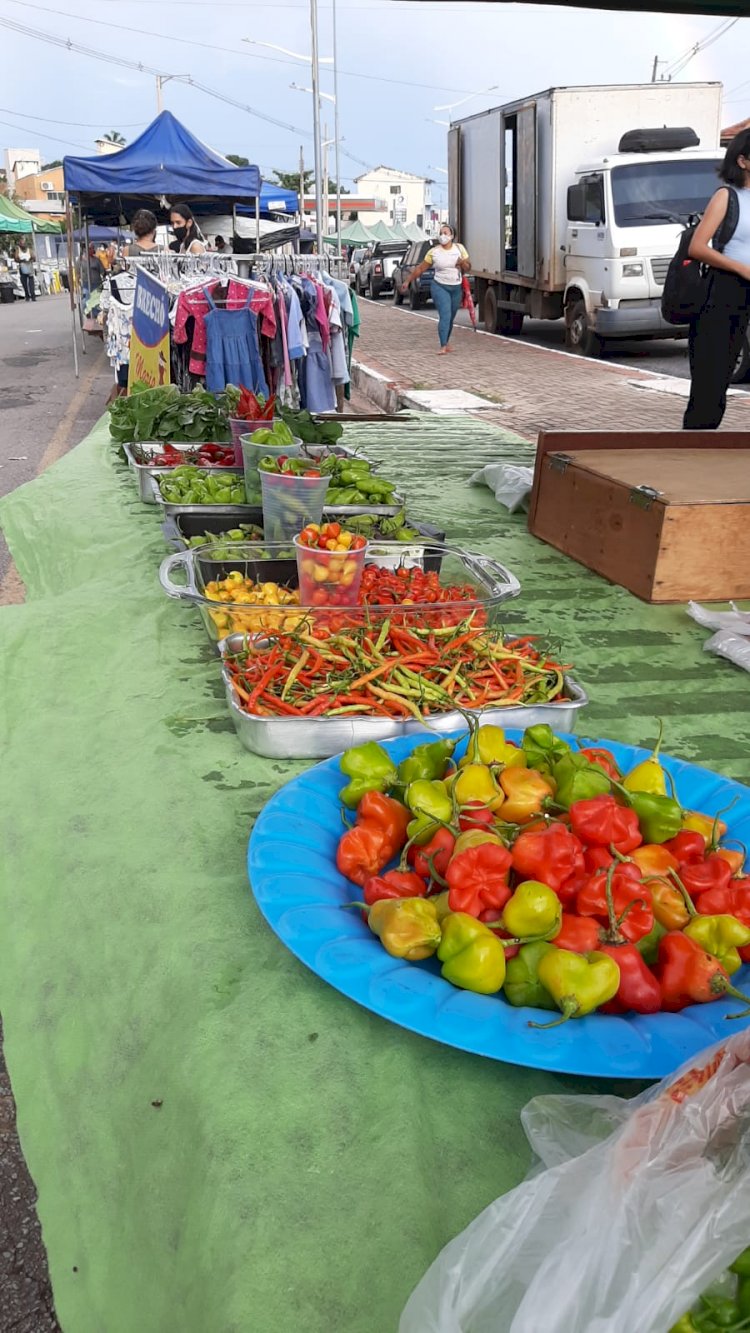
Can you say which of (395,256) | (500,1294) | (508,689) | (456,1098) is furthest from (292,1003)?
(395,256)

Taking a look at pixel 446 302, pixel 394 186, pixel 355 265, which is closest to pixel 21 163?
pixel 394 186

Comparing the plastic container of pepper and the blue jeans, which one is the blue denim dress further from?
the blue jeans

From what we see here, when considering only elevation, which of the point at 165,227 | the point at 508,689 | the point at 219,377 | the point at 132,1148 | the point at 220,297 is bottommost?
the point at 132,1148

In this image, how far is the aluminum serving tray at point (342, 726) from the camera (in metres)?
2.09

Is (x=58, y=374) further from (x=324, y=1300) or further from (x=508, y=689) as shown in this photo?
(x=324, y=1300)

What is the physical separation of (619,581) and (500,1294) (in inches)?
107

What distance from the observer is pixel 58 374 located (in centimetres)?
1653

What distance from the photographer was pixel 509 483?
4.51 metres

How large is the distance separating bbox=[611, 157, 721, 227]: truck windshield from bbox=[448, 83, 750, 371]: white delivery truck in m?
0.01

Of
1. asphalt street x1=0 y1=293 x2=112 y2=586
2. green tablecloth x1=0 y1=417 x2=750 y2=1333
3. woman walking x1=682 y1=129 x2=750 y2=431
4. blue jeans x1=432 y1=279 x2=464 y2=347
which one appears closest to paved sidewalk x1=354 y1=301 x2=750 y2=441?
blue jeans x1=432 y1=279 x2=464 y2=347

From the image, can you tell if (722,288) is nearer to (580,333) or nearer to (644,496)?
(644,496)

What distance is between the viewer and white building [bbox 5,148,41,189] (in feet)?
329

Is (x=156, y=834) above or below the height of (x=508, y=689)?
below

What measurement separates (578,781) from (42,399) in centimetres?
1351
